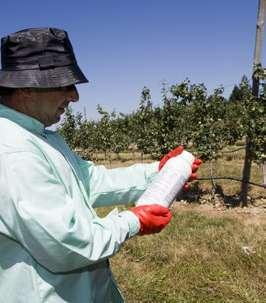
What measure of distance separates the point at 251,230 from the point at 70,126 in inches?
720

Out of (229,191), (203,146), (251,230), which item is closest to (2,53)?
(251,230)

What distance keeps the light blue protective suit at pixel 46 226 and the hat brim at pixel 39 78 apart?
115 mm

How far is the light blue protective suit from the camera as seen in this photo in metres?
1.60

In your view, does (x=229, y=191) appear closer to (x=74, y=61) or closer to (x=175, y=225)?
(x=175, y=225)

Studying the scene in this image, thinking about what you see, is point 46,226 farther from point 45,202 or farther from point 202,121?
point 202,121

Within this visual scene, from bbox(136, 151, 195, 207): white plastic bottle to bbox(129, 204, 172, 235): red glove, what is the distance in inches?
2.7

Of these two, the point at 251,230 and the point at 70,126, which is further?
the point at 70,126

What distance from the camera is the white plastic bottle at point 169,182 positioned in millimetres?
1954

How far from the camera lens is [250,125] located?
32.9 ft

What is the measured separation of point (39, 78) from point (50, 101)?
12cm

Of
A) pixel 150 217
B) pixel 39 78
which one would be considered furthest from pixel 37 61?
pixel 150 217

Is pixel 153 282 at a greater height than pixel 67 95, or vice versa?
pixel 67 95

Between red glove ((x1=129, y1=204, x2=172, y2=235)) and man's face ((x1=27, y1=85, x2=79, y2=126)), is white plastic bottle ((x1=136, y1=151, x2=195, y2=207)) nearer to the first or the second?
red glove ((x1=129, y1=204, x2=172, y2=235))

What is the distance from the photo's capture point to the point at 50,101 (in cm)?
188
